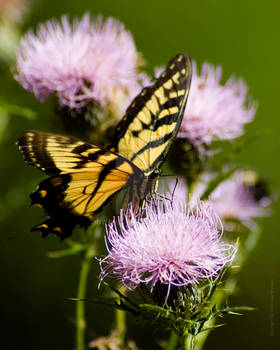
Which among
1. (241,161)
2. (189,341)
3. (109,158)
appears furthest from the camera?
(241,161)

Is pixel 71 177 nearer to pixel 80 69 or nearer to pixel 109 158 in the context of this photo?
pixel 109 158

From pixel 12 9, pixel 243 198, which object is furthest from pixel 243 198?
pixel 12 9

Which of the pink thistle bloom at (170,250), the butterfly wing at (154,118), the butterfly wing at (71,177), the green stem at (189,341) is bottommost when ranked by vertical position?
the green stem at (189,341)

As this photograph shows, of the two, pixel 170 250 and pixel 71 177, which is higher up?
pixel 71 177

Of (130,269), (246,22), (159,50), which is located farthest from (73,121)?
(246,22)

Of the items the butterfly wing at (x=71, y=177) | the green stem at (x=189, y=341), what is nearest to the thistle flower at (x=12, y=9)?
the butterfly wing at (x=71, y=177)

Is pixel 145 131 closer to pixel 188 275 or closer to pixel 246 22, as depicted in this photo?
pixel 188 275

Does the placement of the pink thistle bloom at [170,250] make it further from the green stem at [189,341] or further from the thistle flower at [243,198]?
the thistle flower at [243,198]

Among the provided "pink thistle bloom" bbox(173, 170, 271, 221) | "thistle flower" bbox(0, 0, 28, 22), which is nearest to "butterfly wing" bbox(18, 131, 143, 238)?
"pink thistle bloom" bbox(173, 170, 271, 221)
